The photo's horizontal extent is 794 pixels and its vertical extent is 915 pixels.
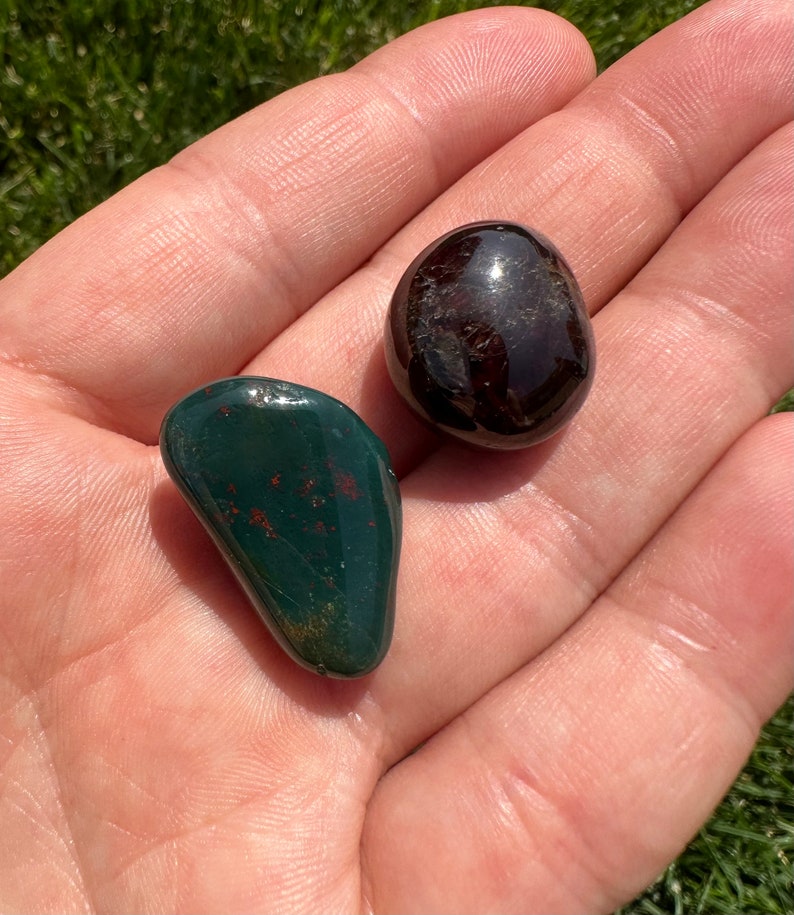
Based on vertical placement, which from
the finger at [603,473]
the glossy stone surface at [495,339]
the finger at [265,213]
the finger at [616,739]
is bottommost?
the finger at [616,739]

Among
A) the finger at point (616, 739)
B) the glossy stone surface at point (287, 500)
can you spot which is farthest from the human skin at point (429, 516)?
the glossy stone surface at point (287, 500)

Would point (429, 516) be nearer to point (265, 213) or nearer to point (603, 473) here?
point (603, 473)

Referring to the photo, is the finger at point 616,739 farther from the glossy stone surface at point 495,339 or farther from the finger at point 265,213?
the finger at point 265,213

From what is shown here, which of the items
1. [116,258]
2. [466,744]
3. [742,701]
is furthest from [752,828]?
[116,258]

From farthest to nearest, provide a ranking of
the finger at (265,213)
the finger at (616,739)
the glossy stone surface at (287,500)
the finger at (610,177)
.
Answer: the finger at (610,177), the finger at (265,213), the glossy stone surface at (287,500), the finger at (616,739)

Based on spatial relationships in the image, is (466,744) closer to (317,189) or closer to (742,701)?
(742,701)

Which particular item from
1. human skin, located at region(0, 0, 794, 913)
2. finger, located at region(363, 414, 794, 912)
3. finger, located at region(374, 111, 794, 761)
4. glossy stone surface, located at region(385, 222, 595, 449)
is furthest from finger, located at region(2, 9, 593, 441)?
finger, located at region(363, 414, 794, 912)
